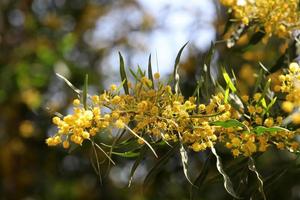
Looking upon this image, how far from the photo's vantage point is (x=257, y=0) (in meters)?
1.16

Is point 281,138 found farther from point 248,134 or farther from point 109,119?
point 109,119

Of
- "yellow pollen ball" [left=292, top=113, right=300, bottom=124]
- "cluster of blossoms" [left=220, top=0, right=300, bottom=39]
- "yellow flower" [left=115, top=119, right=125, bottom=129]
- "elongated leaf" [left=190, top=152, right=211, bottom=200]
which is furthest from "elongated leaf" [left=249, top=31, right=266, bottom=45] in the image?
"yellow flower" [left=115, top=119, right=125, bottom=129]

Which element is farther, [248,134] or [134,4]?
[134,4]

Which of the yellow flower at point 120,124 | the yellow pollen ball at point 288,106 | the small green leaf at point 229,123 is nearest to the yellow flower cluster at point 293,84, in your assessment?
the yellow pollen ball at point 288,106

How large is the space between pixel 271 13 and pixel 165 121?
1.22ft

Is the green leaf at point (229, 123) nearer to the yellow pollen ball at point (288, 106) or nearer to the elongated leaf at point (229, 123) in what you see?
the elongated leaf at point (229, 123)

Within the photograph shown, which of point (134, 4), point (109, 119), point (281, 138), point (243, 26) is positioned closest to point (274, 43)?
point (243, 26)

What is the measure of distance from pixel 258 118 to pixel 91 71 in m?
2.72

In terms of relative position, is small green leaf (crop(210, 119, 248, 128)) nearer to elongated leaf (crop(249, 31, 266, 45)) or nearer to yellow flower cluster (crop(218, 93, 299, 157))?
yellow flower cluster (crop(218, 93, 299, 157))

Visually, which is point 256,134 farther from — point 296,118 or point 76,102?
point 76,102

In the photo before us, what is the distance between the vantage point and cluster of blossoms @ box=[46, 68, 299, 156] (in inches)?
36.5

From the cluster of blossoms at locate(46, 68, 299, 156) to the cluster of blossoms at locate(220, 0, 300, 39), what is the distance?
0.24 metres

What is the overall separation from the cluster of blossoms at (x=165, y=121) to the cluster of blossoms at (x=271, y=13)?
0.78 feet

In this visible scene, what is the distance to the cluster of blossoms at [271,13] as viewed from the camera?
3.78ft
